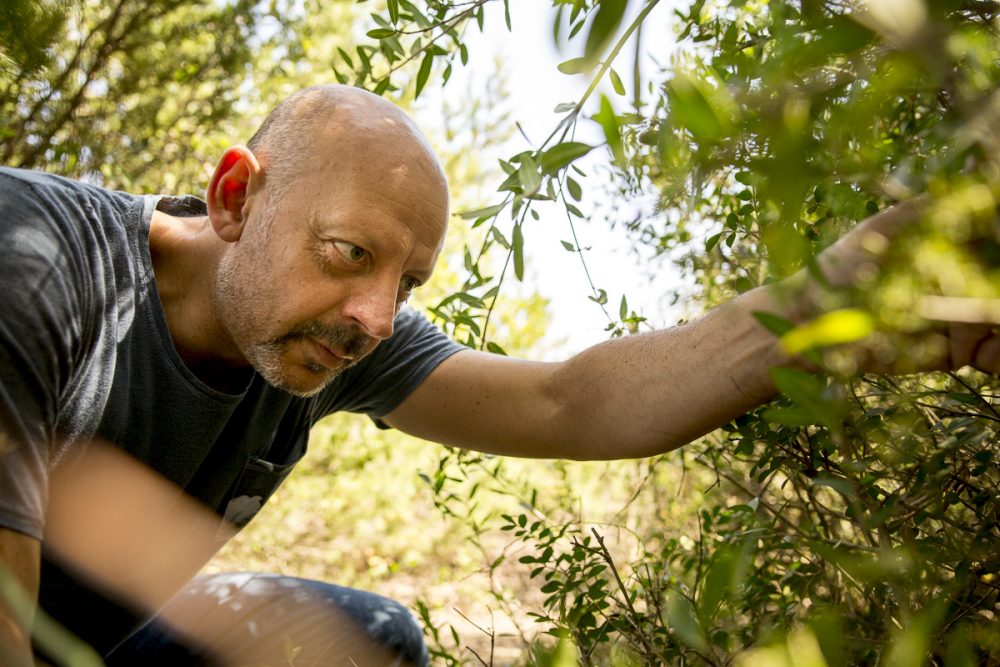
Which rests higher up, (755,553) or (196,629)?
(755,553)

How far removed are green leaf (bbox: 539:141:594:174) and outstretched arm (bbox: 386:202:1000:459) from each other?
0.28 meters

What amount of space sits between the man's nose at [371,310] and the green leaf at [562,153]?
2.50ft

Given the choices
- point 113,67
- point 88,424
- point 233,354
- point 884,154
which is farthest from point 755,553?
point 113,67

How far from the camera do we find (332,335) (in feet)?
5.38

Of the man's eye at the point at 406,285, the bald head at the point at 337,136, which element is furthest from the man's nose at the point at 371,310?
the bald head at the point at 337,136

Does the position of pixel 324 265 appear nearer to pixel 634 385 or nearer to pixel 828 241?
pixel 634 385

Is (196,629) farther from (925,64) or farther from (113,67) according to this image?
(113,67)

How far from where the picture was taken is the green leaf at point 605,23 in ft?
1.93

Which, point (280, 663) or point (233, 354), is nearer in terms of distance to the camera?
point (233, 354)

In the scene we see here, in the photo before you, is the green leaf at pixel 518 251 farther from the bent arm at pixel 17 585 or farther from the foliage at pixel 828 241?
the bent arm at pixel 17 585

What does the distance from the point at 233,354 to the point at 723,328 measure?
96 cm

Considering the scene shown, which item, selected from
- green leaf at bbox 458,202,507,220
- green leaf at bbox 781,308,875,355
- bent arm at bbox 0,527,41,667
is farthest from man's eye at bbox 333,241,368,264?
green leaf at bbox 781,308,875,355

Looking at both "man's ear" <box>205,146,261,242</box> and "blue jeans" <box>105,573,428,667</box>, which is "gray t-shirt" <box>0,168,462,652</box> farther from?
"blue jeans" <box>105,573,428,667</box>

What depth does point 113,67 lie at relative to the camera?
429cm
